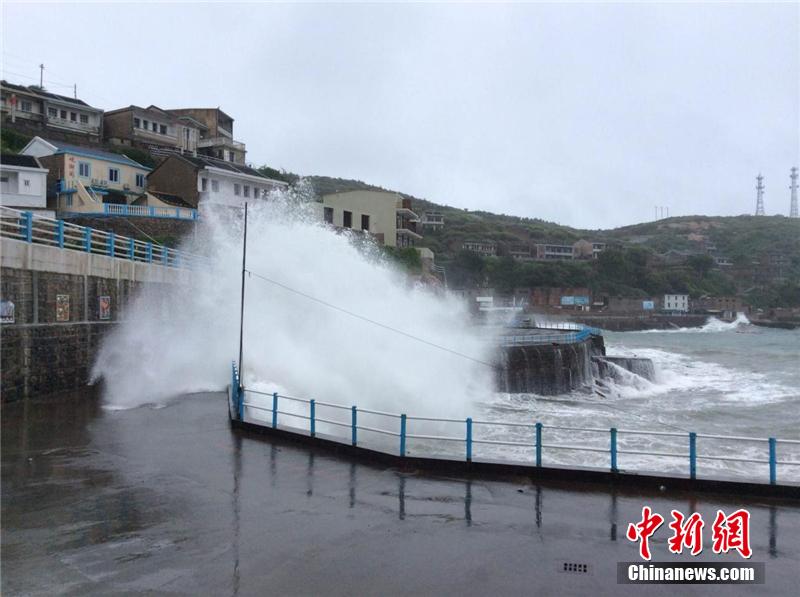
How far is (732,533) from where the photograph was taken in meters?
7.32

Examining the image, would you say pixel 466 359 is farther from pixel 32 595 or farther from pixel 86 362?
pixel 32 595

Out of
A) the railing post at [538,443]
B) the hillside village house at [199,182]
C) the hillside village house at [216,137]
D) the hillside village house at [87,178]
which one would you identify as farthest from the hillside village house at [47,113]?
the railing post at [538,443]

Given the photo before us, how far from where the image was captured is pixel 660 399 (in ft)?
99.3

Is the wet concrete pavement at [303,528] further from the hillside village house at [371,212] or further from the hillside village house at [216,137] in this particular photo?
the hillside village house at [216,137]

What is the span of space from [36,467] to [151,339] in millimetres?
11072

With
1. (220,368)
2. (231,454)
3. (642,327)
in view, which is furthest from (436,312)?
(642,327)

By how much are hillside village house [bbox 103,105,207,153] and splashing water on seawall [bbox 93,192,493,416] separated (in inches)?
1406

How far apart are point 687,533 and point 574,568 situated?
1.77 m

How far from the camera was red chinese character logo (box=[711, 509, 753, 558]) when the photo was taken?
7.00 metres

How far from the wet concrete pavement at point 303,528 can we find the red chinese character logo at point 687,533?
0.42 ft

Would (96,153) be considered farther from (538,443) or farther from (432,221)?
(432,221)

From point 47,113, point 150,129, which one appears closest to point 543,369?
point 150,129

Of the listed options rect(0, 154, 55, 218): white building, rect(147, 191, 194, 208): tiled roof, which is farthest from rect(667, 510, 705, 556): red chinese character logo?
rect(147, 191, 194, 208): tiled roof

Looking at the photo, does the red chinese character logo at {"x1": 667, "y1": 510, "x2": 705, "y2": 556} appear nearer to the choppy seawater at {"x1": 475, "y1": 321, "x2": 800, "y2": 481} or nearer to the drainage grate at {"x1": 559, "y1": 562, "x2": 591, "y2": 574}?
the choppy seawater at {"x1": 475, "y1": 321, "x2": 800, "y2": 481}
